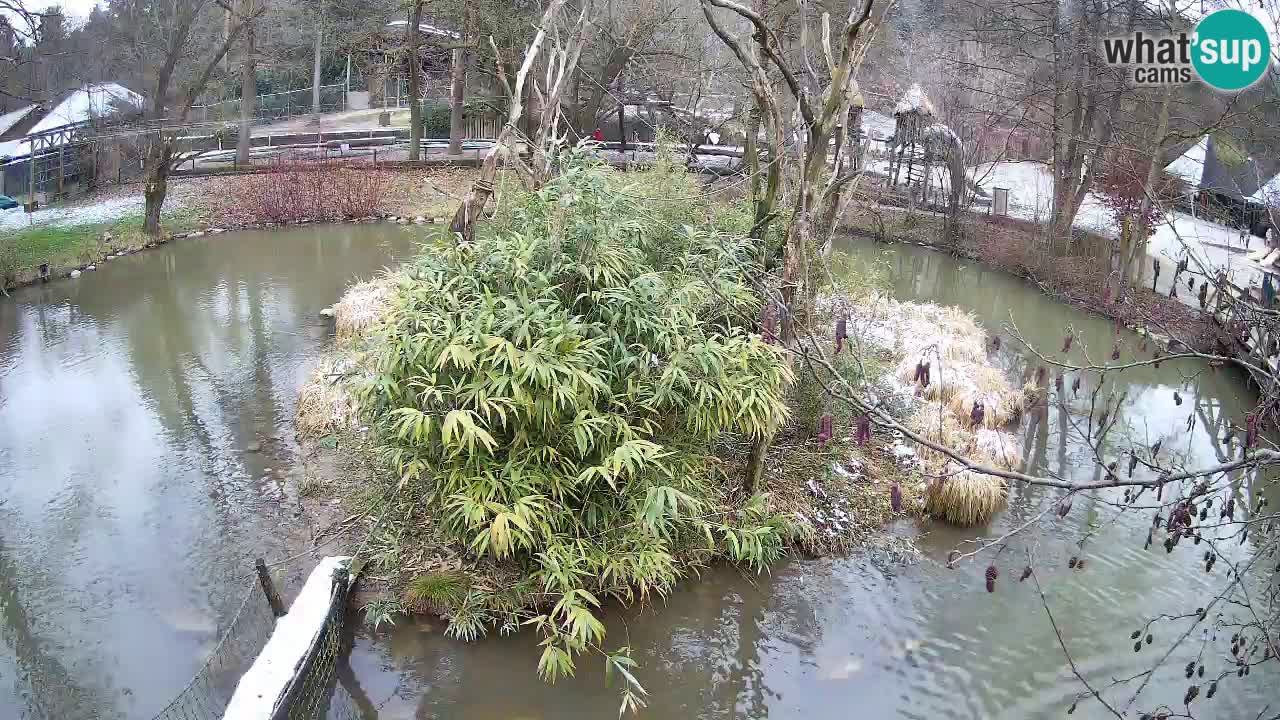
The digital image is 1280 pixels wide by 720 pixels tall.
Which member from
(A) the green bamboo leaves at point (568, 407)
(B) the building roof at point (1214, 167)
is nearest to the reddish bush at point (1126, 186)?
(B) the building roof at point (1214, 167)

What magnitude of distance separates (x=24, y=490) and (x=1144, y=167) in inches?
501

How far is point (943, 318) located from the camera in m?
10.8

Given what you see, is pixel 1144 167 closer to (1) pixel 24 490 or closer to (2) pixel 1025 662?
(2) pixel 1025 662

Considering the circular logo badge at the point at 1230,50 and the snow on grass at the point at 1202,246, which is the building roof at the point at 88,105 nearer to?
the circular logo badge at the point at 1230,50

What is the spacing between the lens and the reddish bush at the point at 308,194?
1670cm

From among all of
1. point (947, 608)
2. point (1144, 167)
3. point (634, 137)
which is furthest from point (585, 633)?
point (634, 137)

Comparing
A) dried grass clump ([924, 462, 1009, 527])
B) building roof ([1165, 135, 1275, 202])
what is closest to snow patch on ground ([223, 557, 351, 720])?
dried grass clump ([924, 462, 1009, 527])

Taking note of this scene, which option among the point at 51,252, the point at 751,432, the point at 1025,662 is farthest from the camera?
the point at 51,252

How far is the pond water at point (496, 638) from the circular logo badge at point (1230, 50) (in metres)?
3.34

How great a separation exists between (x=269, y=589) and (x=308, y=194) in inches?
517

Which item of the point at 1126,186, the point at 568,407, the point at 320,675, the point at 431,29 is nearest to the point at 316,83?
the point at 431,29

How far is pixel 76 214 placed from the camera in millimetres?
15578

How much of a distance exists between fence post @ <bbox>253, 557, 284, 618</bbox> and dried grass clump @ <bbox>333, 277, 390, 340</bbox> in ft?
15.4

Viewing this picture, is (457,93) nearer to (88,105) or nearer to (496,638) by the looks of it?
(88,105)
